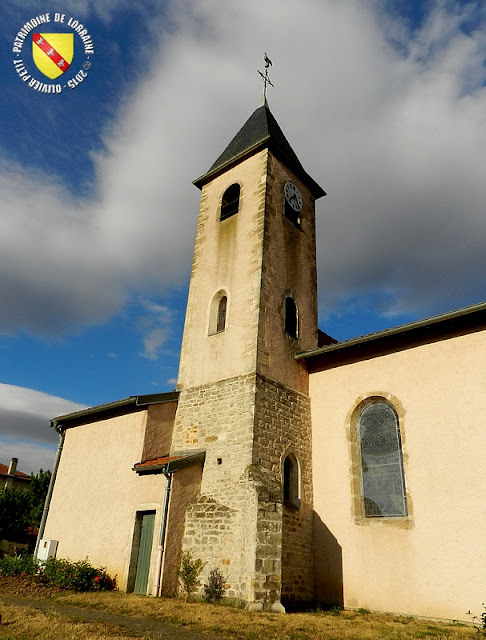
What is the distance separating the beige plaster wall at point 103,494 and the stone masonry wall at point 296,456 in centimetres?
248

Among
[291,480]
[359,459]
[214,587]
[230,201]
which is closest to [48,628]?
[214,587]

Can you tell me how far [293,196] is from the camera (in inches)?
581

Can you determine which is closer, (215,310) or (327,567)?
(327,567)

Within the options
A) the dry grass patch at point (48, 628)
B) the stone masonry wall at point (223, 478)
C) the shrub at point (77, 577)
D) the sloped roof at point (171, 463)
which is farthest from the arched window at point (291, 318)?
the dry grass patch at point (48, 628)

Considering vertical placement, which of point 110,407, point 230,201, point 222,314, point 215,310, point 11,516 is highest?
point 230,201

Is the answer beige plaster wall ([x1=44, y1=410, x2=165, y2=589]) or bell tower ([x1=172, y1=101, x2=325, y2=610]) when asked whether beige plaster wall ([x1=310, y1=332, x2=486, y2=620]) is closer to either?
bell tower ([x1=172, y1=101, x2=325, y2=610])

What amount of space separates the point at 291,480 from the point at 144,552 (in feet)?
12.0

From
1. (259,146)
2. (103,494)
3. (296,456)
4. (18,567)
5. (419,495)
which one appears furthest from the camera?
(259,146)

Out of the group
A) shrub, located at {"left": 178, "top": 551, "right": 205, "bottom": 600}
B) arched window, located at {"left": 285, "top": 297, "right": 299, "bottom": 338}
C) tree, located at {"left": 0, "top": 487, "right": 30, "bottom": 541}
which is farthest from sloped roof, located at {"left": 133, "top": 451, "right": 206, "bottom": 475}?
tree, located at {"left": 0, "top": 487, "right": 30, "bottom": 541}

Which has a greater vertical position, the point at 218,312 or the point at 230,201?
the point at 230,201

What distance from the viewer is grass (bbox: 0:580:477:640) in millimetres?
5836

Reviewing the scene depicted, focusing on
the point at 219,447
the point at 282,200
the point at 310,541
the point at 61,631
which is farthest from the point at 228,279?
the point at 61,631

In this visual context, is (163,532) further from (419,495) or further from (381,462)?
(419,495)

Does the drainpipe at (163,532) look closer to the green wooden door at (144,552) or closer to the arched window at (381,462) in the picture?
the green wooden door at (144,552)
